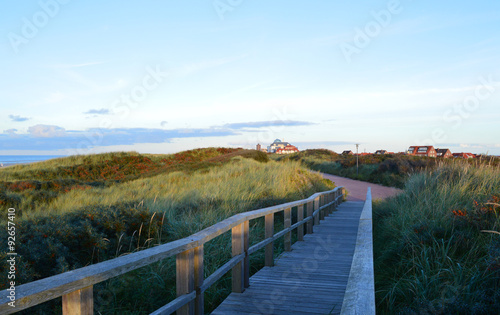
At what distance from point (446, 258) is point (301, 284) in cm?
204

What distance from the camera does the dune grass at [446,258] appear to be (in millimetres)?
3944

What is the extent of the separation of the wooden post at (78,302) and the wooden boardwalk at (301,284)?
2.18 meters

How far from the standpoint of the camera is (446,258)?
17.0 feet

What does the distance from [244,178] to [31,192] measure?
7.35 meters

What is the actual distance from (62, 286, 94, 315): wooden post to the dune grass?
122 inches

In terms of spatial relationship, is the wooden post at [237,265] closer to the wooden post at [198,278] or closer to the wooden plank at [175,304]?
the wooden post at [198,278]

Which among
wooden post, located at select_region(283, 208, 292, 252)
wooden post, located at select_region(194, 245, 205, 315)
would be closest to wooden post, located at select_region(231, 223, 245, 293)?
wooden post, located at select_region(194, 245, 205, 315)

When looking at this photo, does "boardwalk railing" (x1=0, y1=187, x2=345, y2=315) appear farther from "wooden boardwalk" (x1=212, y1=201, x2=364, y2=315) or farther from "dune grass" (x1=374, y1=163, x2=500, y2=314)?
"dune grass" (x1=374, y1=163, x2=500, y2=314)

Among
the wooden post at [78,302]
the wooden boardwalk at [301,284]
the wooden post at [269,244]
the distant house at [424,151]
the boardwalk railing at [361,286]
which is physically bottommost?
the wooden boardwalk at [301,284]

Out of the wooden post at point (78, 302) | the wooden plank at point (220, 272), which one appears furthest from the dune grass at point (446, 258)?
the wooden post at point (78, 302)

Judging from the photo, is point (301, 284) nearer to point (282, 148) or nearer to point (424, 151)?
point (424, 151)

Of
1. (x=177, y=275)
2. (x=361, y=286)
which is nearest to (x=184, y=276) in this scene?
(x=177, y=275)

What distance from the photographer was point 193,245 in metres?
3.49

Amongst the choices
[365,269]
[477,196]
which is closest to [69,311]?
[365,269]
